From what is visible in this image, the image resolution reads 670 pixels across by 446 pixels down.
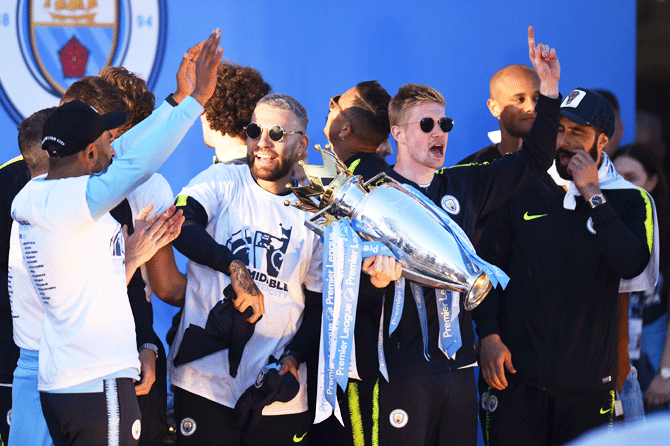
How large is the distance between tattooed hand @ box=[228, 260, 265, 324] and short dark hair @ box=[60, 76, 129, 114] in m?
0.72

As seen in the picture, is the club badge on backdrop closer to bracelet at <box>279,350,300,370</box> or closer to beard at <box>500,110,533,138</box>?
beard at <box>500,110,533,138</box>

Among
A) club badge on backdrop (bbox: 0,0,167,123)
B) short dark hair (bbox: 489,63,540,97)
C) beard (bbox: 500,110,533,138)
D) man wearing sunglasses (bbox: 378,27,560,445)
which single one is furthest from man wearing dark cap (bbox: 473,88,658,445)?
club badge on backdrop (bbox: 0,0,167,123)

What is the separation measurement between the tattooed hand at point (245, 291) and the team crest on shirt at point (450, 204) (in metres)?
0.70

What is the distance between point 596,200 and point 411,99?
78 centimetres

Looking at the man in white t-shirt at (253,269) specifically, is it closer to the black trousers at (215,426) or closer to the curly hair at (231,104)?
the black trousers at (215,426)

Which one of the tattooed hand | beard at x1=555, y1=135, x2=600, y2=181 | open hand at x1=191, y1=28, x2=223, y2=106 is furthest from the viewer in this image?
beard at x1=555, y1=135, x2=600, y2=181

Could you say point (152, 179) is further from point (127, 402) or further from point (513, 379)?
point (513, 379)

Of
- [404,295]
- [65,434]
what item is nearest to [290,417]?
[404,295]

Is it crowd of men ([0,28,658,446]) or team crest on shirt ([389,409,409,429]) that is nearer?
crowd of men ([0,28,658,446])

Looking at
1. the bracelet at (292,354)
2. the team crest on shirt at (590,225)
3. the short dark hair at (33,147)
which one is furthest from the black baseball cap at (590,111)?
the short dark hair at (33,147)

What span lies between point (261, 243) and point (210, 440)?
681 mm

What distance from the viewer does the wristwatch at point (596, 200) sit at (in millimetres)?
2807

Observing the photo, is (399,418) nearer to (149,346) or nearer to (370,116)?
(149,346)

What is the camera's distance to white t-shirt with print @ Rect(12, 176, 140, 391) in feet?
6.50
